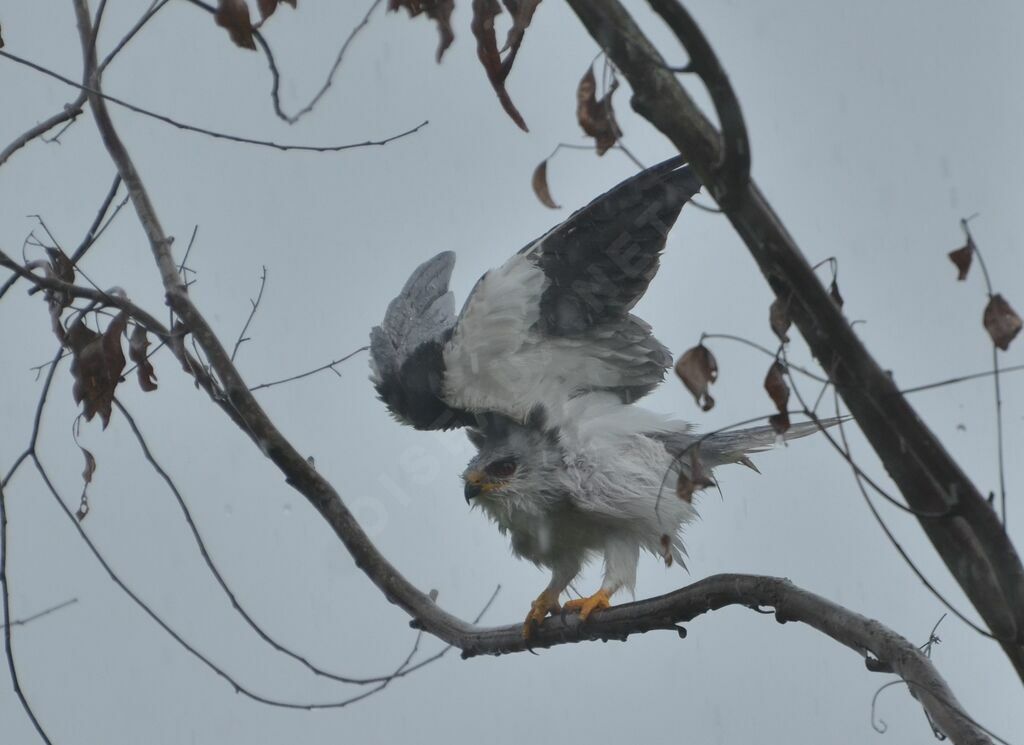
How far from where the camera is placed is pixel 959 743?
2.19m

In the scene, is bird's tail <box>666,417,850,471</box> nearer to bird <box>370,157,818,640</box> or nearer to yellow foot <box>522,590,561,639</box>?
bird <box>370,157,818,640</box>

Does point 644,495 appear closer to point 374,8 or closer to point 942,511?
point 374,8

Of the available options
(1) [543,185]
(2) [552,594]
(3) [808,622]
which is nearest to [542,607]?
(2) [552,594]

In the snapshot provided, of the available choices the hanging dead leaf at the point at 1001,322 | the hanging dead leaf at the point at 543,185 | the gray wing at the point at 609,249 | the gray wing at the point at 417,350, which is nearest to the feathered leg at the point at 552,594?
the gray wing at the point at 417,350

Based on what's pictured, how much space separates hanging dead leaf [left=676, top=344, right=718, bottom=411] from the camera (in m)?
1.94

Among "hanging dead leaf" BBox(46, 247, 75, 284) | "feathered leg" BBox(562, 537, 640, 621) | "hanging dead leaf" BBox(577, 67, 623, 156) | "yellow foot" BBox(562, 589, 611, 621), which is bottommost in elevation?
"hanging dead leaf" BBox(577, 67, 623, 156)

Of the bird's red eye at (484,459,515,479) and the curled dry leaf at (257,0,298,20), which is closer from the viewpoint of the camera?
the curled dry leaf at (257,0,298,20)

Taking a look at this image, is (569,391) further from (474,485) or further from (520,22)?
(520,22)

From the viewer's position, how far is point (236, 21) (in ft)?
7.73

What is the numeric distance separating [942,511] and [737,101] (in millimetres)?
742

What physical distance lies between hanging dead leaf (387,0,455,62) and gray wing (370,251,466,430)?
1912 mm

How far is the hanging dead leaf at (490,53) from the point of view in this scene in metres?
2.16

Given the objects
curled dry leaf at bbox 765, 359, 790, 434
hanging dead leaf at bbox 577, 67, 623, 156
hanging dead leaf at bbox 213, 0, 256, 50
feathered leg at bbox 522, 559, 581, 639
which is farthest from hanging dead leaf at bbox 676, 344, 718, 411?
feathered leg at bbox 522, 559, 581, 639

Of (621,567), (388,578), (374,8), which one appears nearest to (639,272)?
(621,567)
